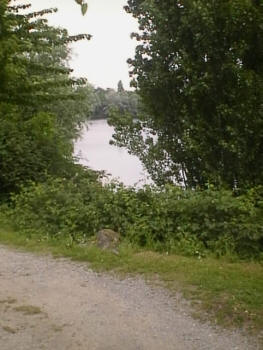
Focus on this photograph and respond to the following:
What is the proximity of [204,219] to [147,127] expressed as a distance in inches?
212

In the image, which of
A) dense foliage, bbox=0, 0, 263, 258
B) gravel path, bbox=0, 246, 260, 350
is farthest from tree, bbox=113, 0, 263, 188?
gravel path, bbox=0, 246, 260, 350

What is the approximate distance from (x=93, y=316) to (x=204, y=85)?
6.44 metres

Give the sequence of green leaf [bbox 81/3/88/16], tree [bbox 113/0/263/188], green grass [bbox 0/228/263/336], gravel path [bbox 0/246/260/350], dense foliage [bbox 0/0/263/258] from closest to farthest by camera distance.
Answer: green leaf [bbox 81/3/88/16] < gravel path [bbox 0/246/260/350] < green grass [bbox 0/228/263/336] < dense foliage [bbox 0/0/263/258] < tree [bbox 113/0/263/188]

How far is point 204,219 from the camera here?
23.6 ft

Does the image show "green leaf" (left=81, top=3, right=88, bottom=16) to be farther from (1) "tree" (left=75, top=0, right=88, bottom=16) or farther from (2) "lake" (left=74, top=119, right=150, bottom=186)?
(2) "lake" (left=74, top=119, right=150, bottom=186)

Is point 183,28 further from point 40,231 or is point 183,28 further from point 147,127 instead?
point 40,231

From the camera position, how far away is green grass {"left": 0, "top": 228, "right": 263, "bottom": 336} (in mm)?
4559

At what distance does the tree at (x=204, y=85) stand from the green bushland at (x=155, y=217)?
1.32 m

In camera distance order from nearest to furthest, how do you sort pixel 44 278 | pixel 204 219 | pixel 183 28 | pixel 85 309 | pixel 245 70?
pixel 85 309 → pixel 44 278 → pixel 204 219 → pixel 245 70 → pixel 183 28

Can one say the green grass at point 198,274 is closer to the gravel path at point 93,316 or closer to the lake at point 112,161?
the gravel path at point 93,316

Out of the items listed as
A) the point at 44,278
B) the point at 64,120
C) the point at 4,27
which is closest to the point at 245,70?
the point at 4,27

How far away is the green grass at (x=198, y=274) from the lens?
179 inches

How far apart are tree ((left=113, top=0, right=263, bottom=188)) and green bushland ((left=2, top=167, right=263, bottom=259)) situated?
132cm

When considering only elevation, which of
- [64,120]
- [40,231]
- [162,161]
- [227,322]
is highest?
[64,120]
